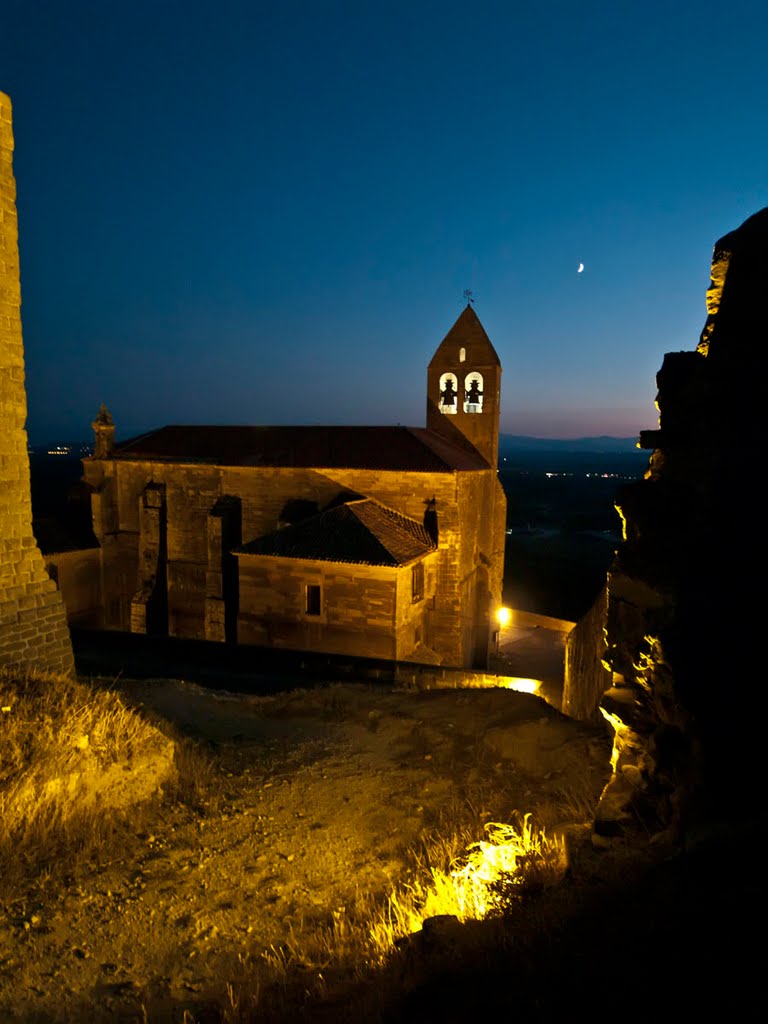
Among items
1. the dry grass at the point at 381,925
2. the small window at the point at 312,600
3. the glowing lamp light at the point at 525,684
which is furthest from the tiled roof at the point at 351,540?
the dry grass at the point at 381,925

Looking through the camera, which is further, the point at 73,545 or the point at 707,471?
the point at 73,545

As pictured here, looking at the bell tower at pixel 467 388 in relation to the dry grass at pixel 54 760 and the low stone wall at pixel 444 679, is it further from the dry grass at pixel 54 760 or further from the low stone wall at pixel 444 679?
the dry grass at pixel 54 760

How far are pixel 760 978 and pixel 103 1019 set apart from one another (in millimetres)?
3757

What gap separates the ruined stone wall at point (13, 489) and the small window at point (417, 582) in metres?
11.3

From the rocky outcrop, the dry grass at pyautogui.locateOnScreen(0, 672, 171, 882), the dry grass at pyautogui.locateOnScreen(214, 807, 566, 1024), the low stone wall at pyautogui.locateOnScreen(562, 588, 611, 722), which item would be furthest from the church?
the rocky outcrop

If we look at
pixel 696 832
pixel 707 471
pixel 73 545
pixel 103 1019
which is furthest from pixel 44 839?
pixel 73 545

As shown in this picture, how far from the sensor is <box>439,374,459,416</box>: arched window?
25.2 m

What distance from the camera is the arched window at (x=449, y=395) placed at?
25.2 m

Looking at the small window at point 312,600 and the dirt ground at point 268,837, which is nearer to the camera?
the dirt ground at point 268,837

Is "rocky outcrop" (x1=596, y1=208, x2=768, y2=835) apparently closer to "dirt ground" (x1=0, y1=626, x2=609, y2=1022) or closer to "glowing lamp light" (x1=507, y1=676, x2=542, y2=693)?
"dirt ground" (x1=0, y1=626, x2=609, y2=1022)

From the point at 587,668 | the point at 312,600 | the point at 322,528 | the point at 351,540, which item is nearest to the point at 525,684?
the point at 587,668

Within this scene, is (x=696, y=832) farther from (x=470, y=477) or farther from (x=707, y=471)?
(x=470, y=477)

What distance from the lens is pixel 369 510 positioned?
19797 millimetres

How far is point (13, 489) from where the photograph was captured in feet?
27.6
